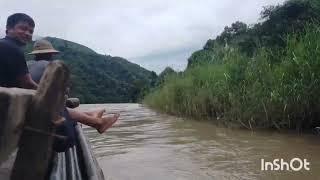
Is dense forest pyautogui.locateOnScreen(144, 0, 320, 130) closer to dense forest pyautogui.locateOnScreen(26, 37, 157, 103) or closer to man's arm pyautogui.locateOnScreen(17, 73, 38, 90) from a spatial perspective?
man's arm pyautogui.locateOnScreen(17, 73, 38, 90)

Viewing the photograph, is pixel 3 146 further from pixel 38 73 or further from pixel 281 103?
pixel 281 103

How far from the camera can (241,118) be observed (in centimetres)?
823

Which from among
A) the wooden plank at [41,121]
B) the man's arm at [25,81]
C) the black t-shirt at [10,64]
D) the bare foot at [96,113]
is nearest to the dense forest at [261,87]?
the bare foot at [96,113]

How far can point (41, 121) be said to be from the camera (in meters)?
1.99

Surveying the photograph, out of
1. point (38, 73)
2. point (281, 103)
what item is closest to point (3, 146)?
point (38, 73)

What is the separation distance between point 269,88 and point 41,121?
6165 millimetres

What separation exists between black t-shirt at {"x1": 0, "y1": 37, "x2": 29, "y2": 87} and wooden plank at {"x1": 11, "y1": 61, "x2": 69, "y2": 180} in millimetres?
750

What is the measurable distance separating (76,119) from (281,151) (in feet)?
10.7

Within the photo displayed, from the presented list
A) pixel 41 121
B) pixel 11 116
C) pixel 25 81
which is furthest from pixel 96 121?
pixel 11 116

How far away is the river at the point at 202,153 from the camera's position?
4855 millimetres

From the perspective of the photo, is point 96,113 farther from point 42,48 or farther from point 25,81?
point 42,48

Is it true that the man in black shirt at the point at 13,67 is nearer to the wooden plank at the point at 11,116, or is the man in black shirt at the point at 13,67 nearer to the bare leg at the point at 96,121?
the bare leg at the point at 96,121

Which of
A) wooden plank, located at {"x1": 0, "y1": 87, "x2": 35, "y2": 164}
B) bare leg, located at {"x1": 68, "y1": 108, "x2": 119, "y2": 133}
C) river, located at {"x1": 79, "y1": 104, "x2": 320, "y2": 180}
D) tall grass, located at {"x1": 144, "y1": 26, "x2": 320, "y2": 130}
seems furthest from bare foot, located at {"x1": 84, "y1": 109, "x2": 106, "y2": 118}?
tall grass, located at {"x1": 144, "y1": 26, "x2": 320, "y2": 130}

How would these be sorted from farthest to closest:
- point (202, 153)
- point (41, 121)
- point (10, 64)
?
point (202, 153), point (10, 64), point (41, 121)
